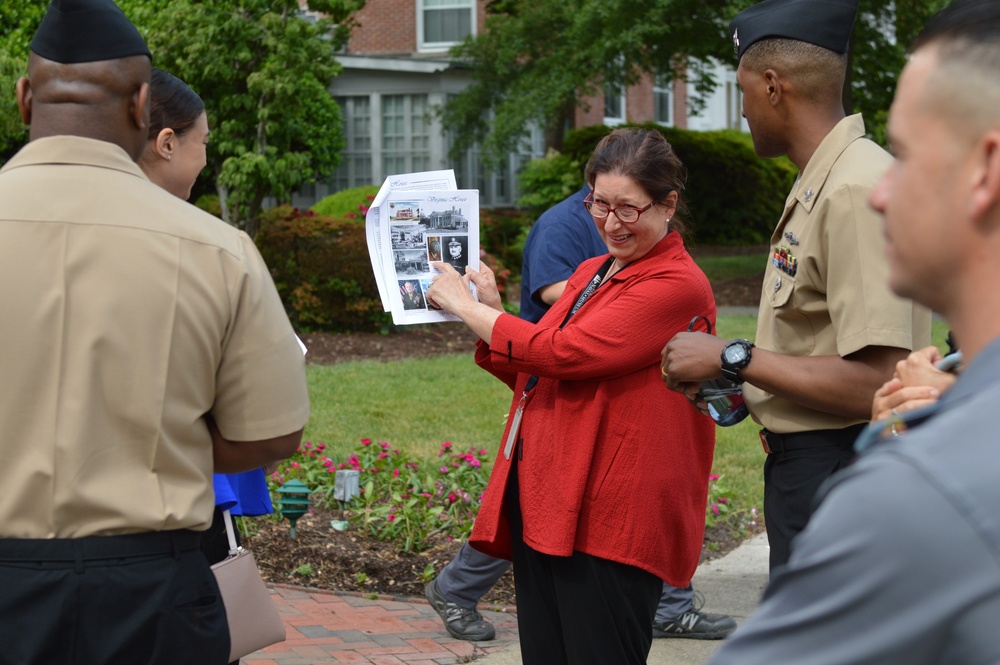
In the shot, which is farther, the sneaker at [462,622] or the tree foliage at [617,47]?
the tree foliage at [617,47]

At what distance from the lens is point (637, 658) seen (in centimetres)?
328

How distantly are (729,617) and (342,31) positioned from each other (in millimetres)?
16344

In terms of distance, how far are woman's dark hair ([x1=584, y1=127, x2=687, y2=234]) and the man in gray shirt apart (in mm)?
2102

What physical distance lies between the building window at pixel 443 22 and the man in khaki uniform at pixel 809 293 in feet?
74.8

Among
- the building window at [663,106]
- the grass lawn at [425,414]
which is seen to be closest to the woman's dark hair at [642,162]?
the grass lawn at [425,414]

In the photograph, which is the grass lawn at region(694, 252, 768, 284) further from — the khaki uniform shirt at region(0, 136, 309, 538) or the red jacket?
the khaki uniform shirt at region(0, 136, 309, 538)

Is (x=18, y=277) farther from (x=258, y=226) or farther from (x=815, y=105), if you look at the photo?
(x=258, y=226)

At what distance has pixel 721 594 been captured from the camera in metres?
5.75

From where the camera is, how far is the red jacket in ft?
10.5

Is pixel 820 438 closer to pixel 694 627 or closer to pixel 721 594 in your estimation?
pixel 694 627

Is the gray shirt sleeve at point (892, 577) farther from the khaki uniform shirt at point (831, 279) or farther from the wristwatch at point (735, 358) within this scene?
the wristwatch at point (735, 358)

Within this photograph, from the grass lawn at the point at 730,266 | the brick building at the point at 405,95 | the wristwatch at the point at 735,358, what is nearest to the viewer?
the wristwatch at the point at 735,358

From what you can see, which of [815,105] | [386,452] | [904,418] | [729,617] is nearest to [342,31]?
[386,452]

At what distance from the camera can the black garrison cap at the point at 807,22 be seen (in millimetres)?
→ 3066
